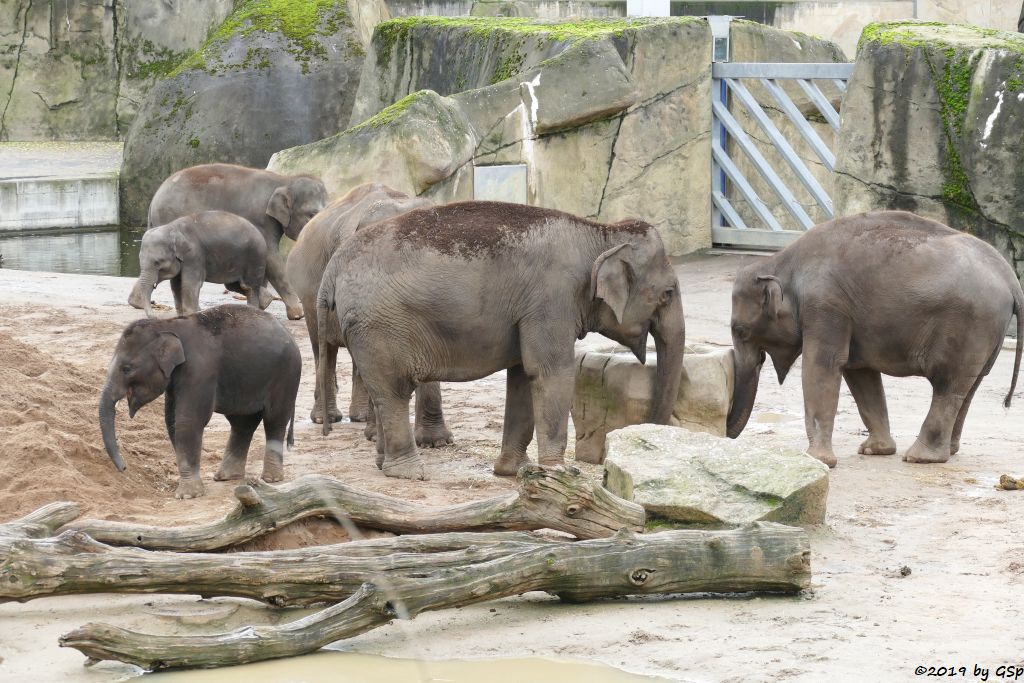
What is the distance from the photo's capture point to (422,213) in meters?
6.73

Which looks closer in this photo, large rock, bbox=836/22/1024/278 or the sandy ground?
the sandy ground

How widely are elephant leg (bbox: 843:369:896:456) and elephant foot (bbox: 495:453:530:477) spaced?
1.74 meters

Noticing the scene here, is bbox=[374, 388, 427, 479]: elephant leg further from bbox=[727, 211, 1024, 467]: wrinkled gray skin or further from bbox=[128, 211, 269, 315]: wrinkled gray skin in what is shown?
bbox=[128, 211, 269, 315]: wrinkled gray skin

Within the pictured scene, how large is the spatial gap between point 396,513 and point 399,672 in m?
0.93

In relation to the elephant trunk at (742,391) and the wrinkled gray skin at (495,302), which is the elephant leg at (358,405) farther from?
the elephant trunk at (742,391)

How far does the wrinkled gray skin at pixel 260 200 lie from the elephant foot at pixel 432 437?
442 centimetres

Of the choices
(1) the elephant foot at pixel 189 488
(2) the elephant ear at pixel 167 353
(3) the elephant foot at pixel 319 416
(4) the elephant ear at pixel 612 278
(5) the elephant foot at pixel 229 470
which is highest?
(4) the elephant ear at pixel 612 278

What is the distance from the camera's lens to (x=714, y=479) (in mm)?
5457

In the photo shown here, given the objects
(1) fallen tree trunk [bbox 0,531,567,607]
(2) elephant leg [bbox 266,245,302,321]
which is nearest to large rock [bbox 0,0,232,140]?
(2) elephant leg [bbox 266,245,302,321]

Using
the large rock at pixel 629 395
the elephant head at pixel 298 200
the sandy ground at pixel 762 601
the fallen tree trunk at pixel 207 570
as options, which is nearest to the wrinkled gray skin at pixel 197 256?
the elephant head at pixel 298 200

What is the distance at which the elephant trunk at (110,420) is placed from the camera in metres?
5.89

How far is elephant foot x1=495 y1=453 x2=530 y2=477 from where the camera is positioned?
6750 mm

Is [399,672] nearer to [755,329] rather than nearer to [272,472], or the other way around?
[272,472]

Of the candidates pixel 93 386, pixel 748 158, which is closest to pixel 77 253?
pixel 748 158
